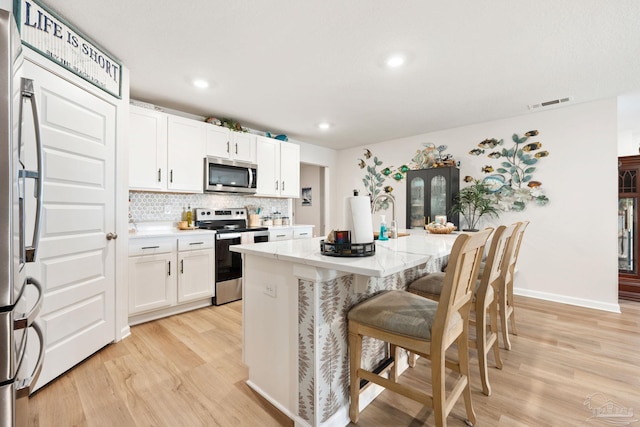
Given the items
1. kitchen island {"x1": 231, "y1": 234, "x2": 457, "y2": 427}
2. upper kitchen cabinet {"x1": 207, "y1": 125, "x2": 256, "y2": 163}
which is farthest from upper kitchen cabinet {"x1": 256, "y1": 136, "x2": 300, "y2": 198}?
kitchen island {"x1": 231, "y1": 234, "x2": 457, "y2": 427}

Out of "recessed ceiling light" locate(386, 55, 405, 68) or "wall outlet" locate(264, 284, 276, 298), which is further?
"recessed ceiling light" locate(386, 55, 405, 68)

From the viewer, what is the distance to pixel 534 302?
3.44 m

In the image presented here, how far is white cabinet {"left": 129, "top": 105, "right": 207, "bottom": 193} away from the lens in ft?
9.66

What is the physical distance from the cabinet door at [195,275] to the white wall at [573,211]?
3907mm

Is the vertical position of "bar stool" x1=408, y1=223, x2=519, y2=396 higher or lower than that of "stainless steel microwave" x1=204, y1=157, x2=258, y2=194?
lower

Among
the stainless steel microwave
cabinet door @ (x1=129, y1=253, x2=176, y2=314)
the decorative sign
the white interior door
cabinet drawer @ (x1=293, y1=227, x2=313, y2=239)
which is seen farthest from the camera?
cabinet drawer @ (x1=293, y1=227, x2=313, y2=239)

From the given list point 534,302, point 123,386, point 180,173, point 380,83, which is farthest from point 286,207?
point 534,302

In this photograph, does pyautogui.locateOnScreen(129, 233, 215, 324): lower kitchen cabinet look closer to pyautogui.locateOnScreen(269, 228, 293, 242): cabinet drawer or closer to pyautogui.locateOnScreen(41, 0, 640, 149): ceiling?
pyautogui.locateOnScreen(269, 228, 293, 242): cabinet drawer

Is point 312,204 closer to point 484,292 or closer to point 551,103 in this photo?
point 551,103

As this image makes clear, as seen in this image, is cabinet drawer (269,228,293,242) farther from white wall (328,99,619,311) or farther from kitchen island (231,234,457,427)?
white wall (328,99,619,311)

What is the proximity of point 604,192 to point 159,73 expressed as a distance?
4908 millimetres

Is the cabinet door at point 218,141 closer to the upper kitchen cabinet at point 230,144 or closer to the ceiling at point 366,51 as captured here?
the upper kitchen cabinet at point 230,144

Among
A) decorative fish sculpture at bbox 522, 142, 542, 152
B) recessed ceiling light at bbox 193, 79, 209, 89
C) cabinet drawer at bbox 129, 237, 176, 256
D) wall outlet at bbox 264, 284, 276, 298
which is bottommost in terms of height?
wall outlet at bbox 264, 284, 276, 298

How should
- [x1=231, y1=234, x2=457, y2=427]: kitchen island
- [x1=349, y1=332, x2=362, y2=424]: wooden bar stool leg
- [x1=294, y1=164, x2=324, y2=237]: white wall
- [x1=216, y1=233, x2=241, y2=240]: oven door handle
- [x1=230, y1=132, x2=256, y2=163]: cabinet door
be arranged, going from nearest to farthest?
[x1=231, y1=234, x2=457, y2=427]: kitchen island, [x1=349, y1=332, x2=362, y2=424]: wooden bar stool leg, [x1=216, y1=233, x2=241, y2=240]: oven door handle, [x1=230, y1=132, x2=256, y2=163]: cabinet door, [x1=294, y1=164, x2=324, y2=237]: white wall
